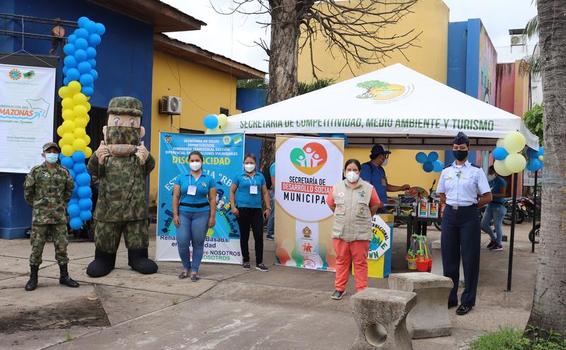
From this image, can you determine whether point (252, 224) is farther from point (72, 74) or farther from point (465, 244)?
point (72, 74)

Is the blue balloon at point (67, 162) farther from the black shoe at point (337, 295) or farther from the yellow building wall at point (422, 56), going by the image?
the yellow building wall at point (422, 56)

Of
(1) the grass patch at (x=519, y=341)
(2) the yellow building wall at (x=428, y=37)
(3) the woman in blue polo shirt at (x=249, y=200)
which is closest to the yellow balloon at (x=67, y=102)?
(3) the woman in blue polo shirt at (x=249, y=200)

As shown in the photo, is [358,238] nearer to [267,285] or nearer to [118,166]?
[267,285]

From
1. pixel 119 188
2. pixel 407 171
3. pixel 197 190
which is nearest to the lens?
pixel 197 190

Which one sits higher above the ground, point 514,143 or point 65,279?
point 514,143

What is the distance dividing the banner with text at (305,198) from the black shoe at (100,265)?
248 centimetres

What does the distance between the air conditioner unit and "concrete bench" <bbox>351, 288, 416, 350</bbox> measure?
445 inches

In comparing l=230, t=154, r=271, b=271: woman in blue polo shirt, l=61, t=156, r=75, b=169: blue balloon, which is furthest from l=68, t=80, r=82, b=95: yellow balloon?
l=230, t=154, r=271, b=271: woman in blue polo shirt

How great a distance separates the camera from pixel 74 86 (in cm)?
932

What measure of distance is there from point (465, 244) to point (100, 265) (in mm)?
4684

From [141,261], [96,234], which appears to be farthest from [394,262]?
[96,234]

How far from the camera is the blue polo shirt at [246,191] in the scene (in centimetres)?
868

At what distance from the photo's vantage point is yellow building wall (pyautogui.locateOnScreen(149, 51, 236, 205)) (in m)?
15.5

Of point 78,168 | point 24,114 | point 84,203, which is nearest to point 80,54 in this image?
Answer: point 24,114
